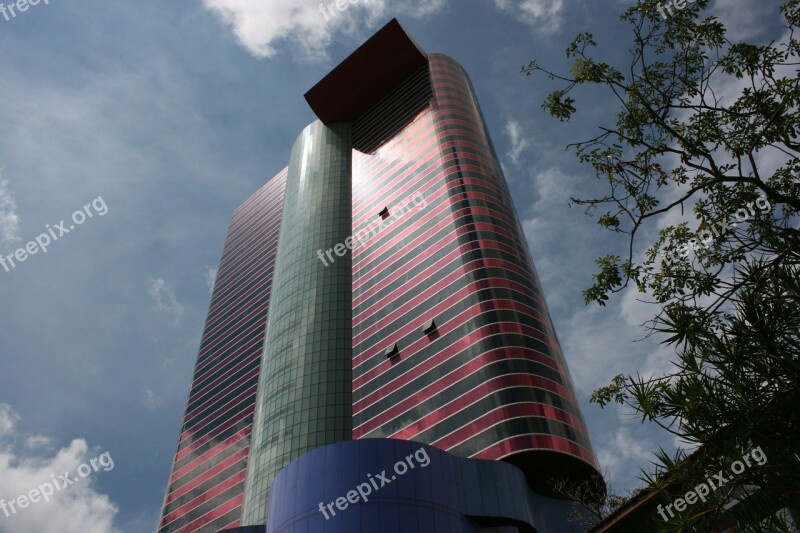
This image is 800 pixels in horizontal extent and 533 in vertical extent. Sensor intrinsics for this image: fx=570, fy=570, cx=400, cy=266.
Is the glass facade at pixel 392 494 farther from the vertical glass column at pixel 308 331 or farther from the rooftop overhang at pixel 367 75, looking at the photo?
the rooftop overhang at pixel 367 75

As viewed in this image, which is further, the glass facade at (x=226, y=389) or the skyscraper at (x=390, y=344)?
the glass facade at (x=226, y=389)

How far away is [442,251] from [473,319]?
13.1m

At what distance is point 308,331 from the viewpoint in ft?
274

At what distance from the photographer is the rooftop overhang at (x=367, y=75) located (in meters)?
112

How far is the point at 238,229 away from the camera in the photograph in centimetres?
14175

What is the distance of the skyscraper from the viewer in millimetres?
48719

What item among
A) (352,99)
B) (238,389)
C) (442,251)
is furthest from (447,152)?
(238,389)

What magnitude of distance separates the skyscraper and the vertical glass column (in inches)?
11.1

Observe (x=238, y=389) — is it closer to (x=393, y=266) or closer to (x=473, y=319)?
(x=393, y=266)

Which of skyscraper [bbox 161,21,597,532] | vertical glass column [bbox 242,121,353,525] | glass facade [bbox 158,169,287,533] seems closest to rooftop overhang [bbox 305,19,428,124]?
skyscraper [bbox 161,21,597,532]

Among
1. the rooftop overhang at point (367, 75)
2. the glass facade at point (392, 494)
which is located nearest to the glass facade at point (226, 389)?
the rooftop overhang at point (367, 75)

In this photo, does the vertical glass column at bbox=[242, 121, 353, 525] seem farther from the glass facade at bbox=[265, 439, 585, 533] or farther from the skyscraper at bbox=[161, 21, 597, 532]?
the glass facade at bbox=[265, 439, 585, 533]

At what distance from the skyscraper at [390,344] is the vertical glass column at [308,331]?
282 mm

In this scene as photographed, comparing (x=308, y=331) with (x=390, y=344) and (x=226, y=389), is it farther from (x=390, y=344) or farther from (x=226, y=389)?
(x=226, y=389)
